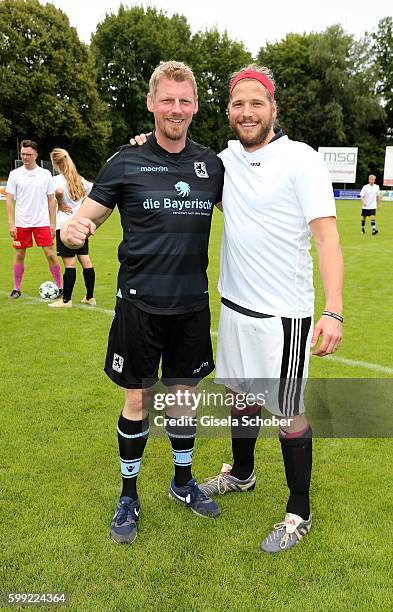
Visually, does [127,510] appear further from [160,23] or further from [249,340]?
[160,23]

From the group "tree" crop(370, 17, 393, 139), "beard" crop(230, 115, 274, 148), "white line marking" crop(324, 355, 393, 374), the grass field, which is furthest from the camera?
"tree" crop(370, 17, 393, 139)

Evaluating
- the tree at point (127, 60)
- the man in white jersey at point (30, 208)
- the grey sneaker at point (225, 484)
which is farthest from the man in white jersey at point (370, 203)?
the tree at point (127, 60)

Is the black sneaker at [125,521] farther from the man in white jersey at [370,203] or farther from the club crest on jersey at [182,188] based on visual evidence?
the man in white jersey at [370,203]

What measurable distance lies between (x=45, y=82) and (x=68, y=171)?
1439 inches

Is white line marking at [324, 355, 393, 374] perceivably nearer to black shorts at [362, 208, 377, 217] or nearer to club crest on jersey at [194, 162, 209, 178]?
club crest on jersey at [194, 162, 209, 178]

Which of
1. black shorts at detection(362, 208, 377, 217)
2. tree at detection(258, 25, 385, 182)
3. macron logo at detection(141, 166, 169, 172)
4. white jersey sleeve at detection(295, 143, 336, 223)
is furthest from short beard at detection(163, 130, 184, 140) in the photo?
tree at detection(258, 25, 385, 182)

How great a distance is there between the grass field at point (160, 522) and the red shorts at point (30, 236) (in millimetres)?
3328

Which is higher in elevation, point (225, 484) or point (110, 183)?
point (110, 183)

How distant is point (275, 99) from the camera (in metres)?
2.72

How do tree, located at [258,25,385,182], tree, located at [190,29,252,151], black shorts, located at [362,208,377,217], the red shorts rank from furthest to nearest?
tree, located at [258,25,385,182]
tree, located at [190,29,252,151]
black shorts, located at [362,208,377,217]
the red shorts

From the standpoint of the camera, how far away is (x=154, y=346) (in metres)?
2.82

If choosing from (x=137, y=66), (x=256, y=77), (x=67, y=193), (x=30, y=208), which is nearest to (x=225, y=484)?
(x=256, y=77)

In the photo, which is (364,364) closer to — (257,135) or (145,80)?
(257,135)

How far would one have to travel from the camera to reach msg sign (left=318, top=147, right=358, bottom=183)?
143 feet
